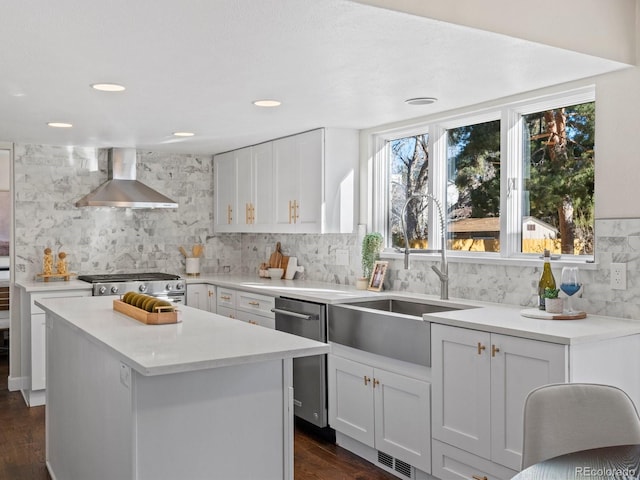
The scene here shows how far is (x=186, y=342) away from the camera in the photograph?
7.90 feet

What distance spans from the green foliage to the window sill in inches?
2.2

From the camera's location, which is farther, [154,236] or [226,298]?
[154,236]

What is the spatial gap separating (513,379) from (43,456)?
2884 millimetres

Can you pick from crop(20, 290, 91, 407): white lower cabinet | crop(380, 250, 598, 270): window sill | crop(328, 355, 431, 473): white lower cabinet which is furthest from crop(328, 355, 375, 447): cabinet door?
crop(20, 290, 91, 407): white lower cabinet

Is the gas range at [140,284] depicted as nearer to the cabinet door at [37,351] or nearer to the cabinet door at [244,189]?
the cabinet door at [37,351]

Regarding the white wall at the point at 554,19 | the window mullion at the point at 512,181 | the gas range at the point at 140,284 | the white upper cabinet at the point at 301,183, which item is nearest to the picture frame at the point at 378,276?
the white upper cabinet at the point at 301,183

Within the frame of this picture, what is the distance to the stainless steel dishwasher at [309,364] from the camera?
3996 mm

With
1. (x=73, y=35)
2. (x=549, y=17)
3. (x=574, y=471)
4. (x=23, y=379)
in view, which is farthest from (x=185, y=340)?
(x=23, y=379)

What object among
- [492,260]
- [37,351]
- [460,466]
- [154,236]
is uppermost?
[154,236]

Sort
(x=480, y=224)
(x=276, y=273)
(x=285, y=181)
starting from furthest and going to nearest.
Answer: (x=276, y=273) < (x=285, y=181) < (x=480, y=224)

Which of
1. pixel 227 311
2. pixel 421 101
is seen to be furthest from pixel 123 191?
pixel 421 101

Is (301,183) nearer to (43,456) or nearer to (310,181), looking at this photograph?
(310,181)

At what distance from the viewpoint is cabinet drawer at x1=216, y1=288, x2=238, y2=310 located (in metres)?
5.09

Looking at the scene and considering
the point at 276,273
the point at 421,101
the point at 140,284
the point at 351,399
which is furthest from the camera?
the point at 276,273
